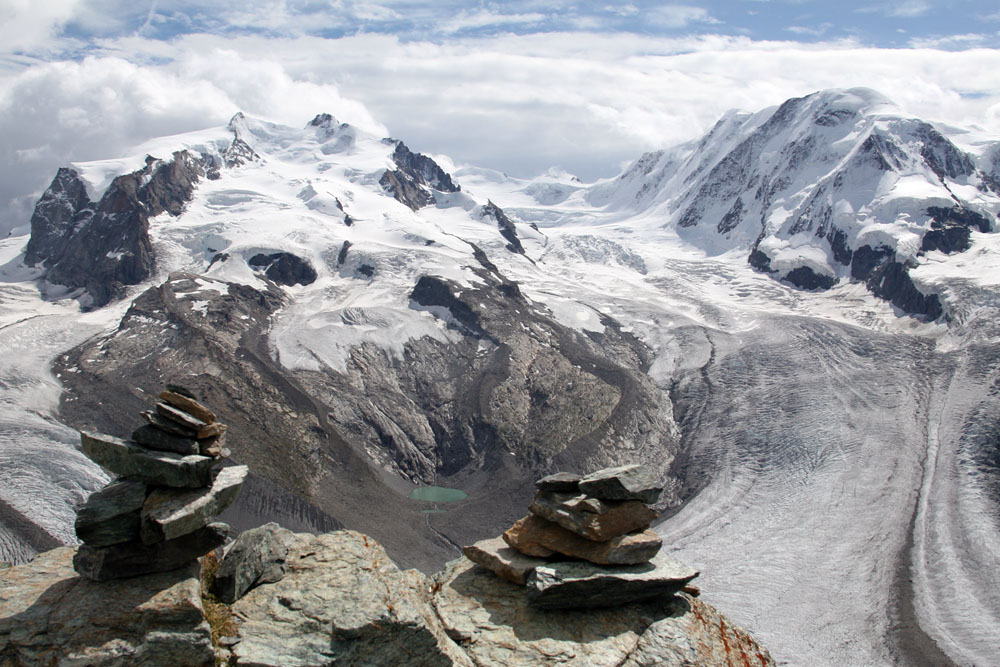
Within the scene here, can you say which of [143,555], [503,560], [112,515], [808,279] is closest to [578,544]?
[503,560]

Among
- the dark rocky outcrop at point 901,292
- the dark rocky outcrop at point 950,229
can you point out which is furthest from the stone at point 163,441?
the dark rocky outcrop at point 950,229

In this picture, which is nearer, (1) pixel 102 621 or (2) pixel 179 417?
(1) pixel 102 621

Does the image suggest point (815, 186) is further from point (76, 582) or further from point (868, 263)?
point (76, 582)

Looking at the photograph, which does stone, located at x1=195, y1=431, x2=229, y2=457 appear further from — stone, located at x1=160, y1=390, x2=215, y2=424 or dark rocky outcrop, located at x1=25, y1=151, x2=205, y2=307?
dark rocky outcrop, located at x1=25, y1=151, x2=205, y2=307

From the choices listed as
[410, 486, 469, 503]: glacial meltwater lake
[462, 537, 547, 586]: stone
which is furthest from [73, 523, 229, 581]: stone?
[410, 486, 469, 503]: glacial meltwater lake

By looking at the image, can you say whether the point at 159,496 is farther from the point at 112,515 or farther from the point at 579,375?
the point at 579,375

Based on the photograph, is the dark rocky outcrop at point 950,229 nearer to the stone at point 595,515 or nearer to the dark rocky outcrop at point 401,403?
the dark rocky outcrop at point 401,403
